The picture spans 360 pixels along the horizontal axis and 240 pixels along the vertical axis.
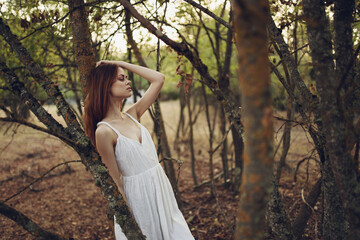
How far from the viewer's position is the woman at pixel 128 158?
84.5 inches

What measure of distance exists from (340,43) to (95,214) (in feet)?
16.3

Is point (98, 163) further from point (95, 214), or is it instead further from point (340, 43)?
point (95, 214)

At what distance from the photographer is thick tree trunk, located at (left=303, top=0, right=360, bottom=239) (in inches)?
53.4

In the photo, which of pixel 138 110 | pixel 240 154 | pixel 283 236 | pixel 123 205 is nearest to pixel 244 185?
pixel 123 205

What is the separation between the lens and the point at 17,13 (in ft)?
14.1

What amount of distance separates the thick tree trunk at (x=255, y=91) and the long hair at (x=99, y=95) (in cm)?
165

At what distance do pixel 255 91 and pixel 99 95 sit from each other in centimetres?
174

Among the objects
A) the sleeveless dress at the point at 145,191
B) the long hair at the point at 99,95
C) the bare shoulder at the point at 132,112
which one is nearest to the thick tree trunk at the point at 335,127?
the sleeveless dress at the point at 145,191

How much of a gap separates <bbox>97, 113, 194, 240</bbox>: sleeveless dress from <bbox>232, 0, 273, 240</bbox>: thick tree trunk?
4.64ft

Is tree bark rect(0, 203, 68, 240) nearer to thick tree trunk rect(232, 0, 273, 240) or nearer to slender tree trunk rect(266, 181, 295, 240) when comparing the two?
thick tree trunk rect(232, 0, 273, 240)

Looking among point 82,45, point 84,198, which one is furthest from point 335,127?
point 84,198

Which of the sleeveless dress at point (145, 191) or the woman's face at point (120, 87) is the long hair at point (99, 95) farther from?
the sleeveless dress at point (145, 191)

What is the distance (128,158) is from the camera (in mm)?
2184

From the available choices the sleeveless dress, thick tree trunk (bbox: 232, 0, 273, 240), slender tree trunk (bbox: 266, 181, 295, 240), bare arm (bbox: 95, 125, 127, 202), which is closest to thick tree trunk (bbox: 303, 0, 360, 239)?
thick tree trunk (bbox: 232, 0, 273, 240)
